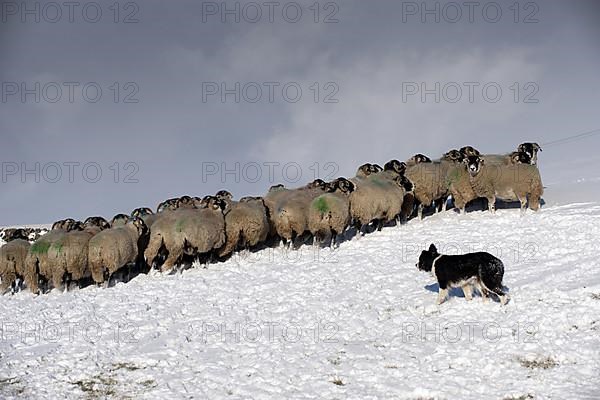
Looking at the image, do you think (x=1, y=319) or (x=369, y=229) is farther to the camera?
(x=369, y=229)

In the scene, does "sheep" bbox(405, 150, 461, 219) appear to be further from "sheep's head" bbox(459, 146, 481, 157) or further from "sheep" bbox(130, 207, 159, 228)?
"sheep" bbox(130, 207, 159, 228)

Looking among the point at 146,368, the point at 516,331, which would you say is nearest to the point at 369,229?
the point at 516,331

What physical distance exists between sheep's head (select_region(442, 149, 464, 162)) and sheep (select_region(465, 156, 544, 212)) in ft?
5.74

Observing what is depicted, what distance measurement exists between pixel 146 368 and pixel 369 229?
42.3ft

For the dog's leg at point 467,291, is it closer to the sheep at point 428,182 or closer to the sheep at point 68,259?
the sheep at point 428,182

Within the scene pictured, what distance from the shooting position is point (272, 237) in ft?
65.7

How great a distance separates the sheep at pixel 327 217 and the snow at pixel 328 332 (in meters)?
1.45

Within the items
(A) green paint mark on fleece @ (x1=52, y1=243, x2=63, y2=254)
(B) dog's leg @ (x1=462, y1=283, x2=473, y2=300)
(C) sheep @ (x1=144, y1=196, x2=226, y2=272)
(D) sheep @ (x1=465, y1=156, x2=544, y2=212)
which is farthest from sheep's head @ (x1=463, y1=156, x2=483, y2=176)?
(A) green paint mark on fleece @ (x1=52, y1=243, x2=63, y2=254)

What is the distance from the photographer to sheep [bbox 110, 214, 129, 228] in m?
20.2

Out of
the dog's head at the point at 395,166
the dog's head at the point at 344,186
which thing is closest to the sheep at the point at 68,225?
the dog's head at the point at 344,186

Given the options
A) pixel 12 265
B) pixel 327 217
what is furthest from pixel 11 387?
pixel 327 217

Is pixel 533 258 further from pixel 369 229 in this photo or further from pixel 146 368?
pixel 146 368

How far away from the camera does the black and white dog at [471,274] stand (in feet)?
35.6

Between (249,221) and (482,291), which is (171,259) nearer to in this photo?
(249,221)
